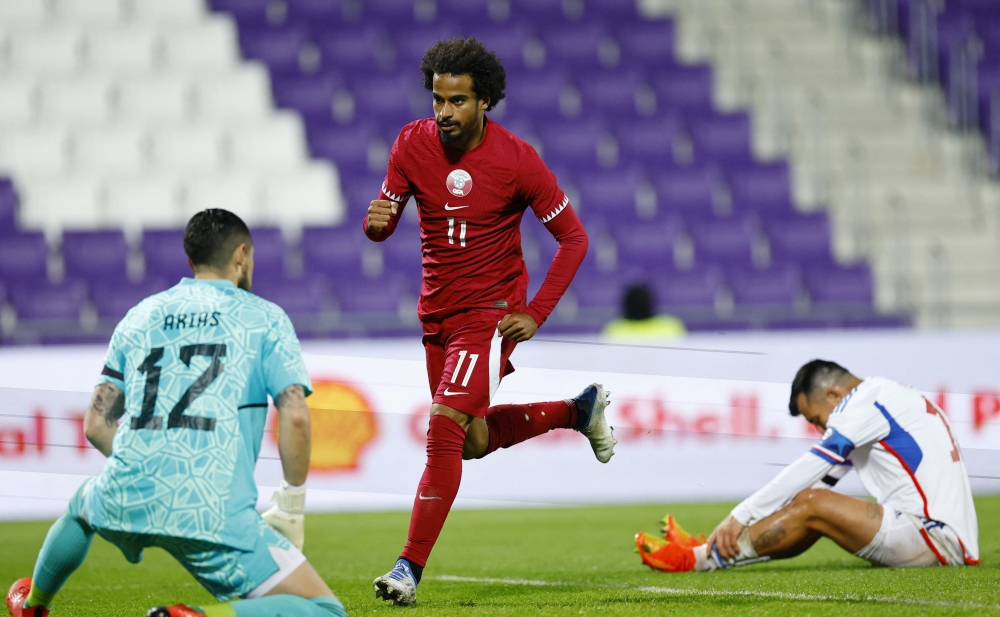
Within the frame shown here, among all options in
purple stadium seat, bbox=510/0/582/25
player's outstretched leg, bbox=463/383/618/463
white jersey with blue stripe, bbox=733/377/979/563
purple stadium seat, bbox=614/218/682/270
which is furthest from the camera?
purple stadium seat, bbox=510/0/582/25

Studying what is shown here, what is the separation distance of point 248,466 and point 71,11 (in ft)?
47.5

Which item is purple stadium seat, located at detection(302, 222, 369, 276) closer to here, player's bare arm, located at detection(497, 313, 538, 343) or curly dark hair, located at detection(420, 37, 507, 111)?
curly dark hair, located at detection(420, 37, 507, 111)

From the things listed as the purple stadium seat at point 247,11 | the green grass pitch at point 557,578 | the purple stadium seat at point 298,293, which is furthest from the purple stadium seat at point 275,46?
the green grass pitch at point 557,578

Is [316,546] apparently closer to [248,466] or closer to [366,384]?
[366,384]

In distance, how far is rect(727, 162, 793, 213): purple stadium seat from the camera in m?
14.8

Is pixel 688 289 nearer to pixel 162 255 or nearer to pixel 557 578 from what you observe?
pixel 162 255

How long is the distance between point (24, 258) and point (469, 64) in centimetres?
952

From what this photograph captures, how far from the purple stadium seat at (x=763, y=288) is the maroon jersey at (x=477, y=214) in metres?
8.55

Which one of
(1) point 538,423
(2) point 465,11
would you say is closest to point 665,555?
(1) point 538,423

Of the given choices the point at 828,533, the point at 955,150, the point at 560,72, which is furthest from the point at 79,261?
the point at 955,150

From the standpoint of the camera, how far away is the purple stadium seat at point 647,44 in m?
16.5

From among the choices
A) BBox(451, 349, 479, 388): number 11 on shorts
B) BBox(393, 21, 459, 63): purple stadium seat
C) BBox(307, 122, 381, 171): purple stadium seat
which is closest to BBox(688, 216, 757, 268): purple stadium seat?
BBox(307, 122, 381, 171): purple stadium seat

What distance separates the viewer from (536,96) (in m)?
15.7

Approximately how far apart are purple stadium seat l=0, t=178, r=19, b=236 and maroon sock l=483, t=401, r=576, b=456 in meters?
9.75
